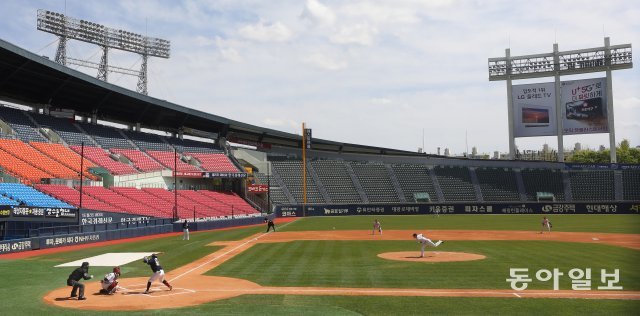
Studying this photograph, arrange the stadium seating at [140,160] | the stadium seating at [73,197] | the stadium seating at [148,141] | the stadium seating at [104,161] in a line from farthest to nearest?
the stadium seating at [148,141]
the stadium seating at [140,160]
the stadium seating at [104,161]
the stadium seating at [73,197]

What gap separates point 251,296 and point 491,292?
27.8 feet

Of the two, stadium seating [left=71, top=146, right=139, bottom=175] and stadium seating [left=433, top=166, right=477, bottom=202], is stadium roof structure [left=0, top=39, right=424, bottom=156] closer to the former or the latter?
stadium seating [left=433, top=166, right=477, bottom=202]

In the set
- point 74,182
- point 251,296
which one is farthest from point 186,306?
point 74,182

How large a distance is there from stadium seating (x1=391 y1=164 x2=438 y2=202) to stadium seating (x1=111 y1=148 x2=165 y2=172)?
40892 millimetres

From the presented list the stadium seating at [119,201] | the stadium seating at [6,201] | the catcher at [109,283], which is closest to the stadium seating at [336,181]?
the stadium seating at [119,201]

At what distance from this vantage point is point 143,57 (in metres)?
83.4

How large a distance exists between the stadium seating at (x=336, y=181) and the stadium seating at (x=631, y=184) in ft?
137

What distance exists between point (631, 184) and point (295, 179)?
5422cm

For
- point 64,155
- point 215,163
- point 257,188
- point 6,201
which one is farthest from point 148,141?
point 6,201

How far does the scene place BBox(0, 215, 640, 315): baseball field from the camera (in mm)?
15516

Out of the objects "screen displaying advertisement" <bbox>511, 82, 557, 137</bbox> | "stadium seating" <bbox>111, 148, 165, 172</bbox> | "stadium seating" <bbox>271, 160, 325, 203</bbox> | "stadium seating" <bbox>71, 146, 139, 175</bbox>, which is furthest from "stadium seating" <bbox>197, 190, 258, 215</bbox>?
"screen displaying advertisement" <bbox>511, 82, 557, 137</bbox>

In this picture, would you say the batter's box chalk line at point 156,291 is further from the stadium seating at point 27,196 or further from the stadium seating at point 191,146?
the stadium seating at point 191,146

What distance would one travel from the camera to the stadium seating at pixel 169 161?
228ft

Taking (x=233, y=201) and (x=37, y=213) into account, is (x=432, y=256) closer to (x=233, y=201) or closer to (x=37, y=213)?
(x=37, y=213)
